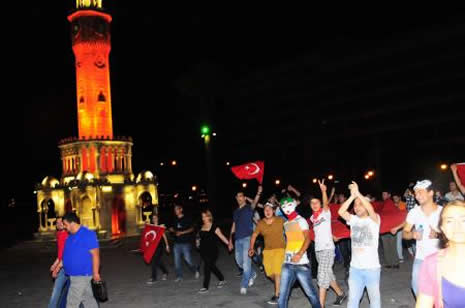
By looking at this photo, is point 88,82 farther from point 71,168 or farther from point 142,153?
point 142,153

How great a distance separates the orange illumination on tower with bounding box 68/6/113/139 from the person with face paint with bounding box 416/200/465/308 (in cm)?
3560

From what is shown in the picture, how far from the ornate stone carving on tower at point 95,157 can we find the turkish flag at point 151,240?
22.7m

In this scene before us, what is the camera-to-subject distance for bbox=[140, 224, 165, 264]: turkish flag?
12.5 meters

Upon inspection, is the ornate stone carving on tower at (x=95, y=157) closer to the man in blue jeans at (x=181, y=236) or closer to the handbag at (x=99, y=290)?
the man in blue jeans at (x=181, y=236)

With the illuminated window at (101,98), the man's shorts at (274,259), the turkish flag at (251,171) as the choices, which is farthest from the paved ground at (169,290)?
the illuminated window at (101,98)

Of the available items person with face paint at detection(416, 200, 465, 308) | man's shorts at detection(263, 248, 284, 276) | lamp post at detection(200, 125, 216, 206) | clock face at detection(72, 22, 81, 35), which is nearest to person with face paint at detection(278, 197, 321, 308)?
man's shorts at detection(263, 248, 284, 276)

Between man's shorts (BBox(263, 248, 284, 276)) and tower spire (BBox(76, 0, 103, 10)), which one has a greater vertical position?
tower spire (BBox(76, 0, 103, 10))

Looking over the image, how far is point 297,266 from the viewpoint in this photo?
288 inches

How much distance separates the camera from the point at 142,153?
6969 centimetres

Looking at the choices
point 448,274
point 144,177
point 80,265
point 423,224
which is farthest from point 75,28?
point 448,274

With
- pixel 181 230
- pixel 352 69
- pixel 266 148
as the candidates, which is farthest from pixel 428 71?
pixel 181 230

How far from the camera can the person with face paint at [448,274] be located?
10.3 ft

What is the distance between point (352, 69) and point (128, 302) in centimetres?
5983

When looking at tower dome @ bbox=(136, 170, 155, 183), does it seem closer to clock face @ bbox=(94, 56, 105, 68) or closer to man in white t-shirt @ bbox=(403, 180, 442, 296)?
clock face @ bbox=(94, 56, 105, 68)
